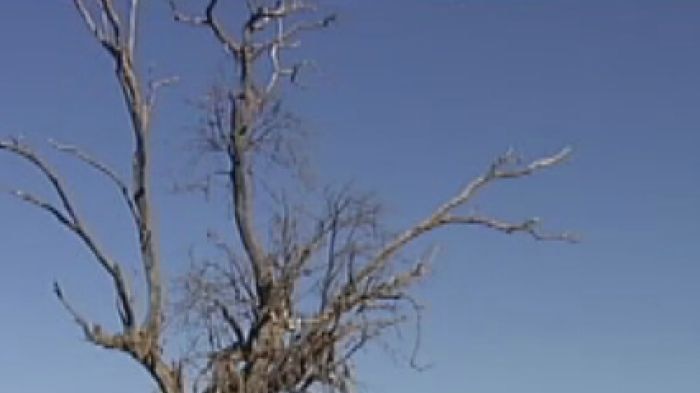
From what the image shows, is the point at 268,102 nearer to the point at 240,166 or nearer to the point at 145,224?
the point at 240,166

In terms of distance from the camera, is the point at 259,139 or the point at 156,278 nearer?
the point at 156,278

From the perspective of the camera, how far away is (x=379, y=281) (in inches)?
622

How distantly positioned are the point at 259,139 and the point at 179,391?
103 inches

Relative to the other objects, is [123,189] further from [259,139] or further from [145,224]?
[259,139]

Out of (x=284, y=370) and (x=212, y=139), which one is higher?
(x=212, y=139)

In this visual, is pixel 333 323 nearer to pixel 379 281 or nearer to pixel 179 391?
pixel 379 281

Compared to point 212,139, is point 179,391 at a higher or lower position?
lower

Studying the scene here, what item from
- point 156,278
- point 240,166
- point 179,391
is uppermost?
point 240,166

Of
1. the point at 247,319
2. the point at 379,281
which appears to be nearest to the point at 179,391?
the point at 247,319

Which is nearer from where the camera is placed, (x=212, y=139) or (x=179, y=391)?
(x=179, y=391)

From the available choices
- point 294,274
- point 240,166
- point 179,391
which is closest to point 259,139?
point 240,166

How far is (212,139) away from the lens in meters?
16.0

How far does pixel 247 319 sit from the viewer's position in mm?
15523

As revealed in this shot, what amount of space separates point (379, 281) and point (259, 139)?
70.5 inches
